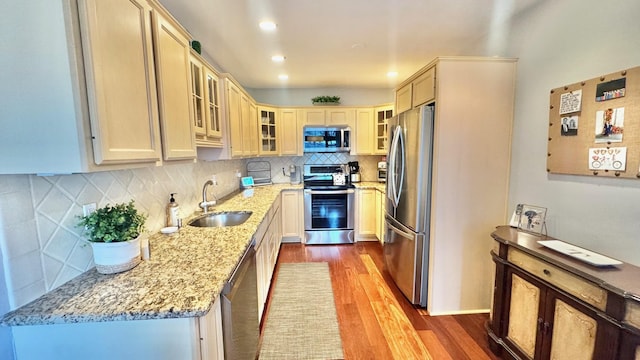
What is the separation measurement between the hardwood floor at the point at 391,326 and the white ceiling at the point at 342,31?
2538 mm

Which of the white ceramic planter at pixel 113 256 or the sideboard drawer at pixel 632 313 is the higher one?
the white ceramic planter at pixel 113 256

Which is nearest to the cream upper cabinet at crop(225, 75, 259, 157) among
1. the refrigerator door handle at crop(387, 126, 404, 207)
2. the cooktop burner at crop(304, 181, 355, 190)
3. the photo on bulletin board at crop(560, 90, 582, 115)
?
the cooktop burner at crop(304, 181, 355, 190)

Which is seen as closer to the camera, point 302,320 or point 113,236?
point 113,236

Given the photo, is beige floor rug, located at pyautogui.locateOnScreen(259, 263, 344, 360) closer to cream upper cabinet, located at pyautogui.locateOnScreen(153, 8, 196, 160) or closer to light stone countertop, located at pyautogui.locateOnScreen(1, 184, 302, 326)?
light stone countertop, located at pyautogui.locateOnScreen(1, 184, 302, 326)

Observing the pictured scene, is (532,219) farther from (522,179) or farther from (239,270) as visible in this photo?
(239,270)

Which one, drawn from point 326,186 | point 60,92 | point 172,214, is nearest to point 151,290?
point 60,92

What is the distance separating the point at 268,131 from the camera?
4.12 m

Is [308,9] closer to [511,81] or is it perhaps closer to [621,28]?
[511,81]

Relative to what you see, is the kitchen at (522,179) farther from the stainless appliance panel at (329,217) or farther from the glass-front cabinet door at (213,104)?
the stainless appliance panel at (329,217)

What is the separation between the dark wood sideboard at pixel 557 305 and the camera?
1.10 m

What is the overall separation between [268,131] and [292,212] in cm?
137

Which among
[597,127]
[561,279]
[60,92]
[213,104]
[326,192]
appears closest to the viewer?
[60,92]

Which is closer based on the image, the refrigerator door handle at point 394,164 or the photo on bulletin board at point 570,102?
the photo on bulletin board at point 570,102

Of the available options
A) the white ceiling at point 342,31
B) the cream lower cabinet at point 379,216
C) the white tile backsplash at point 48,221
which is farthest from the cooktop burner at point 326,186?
the white tile backsplash at point 48,221
